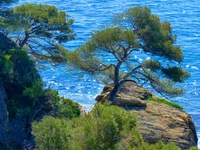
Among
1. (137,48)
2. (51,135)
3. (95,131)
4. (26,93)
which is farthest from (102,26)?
(95,131)

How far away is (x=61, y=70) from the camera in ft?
145

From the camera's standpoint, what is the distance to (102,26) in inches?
1297

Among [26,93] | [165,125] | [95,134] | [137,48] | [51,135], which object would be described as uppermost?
[95,134]

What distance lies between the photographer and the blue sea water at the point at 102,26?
3881 centimetres

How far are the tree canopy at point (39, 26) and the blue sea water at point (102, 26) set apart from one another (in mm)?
1545

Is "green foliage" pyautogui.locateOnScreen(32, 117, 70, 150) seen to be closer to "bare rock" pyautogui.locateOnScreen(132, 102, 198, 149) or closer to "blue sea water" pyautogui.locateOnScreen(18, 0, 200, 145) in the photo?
"bare rock" pyautogui.locateOnScreen(132, 102, 198, 149)

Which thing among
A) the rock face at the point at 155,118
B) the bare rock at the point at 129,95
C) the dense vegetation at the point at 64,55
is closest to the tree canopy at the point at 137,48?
the dense vegetation at the point at 64,55

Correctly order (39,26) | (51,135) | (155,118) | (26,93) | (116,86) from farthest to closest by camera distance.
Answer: (39,26)
(116,86)
(155,118)
(26,93)
(51,135)

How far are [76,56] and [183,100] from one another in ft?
44.4

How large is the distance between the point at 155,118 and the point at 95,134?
11378 mm

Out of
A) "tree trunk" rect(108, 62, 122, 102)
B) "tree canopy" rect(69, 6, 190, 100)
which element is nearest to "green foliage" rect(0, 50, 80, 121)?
"tree trunk" rect(108, 62, 122, 102)

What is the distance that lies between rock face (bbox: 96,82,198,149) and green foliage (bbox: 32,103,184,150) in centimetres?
862

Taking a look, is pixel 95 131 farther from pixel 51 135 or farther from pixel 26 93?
pixel 26 93

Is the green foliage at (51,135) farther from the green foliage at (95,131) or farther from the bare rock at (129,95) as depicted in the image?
the bare rock at (129,95)
